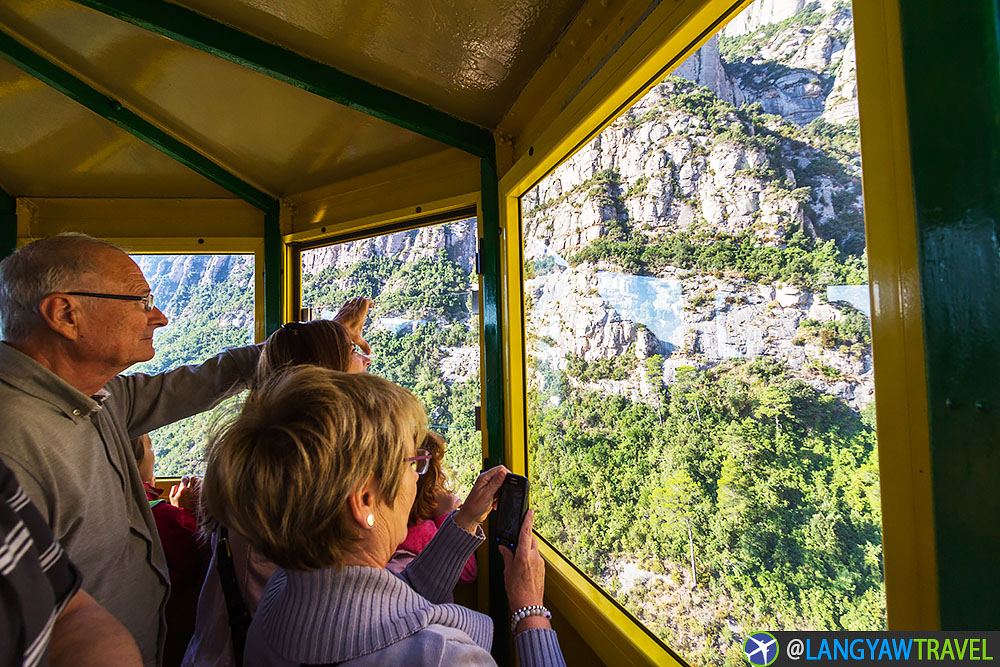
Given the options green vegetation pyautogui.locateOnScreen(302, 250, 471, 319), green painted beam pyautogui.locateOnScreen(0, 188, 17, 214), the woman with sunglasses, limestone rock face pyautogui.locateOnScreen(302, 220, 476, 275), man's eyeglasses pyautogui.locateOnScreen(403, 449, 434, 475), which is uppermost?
green painted beam pyautogui.locateOnScreen(0, 188, 17, 214)

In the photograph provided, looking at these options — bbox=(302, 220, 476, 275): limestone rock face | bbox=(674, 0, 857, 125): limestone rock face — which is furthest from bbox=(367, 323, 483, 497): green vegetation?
bbox=(674, 0, 857, 125): limestone rock face

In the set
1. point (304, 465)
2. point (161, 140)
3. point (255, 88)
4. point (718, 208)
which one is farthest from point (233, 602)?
point (161, 140)

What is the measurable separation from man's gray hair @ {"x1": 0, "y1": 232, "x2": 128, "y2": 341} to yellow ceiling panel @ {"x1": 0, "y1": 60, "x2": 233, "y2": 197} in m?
1.54

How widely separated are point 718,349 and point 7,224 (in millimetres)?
3723

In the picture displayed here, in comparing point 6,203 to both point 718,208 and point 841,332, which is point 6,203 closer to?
point 718,208

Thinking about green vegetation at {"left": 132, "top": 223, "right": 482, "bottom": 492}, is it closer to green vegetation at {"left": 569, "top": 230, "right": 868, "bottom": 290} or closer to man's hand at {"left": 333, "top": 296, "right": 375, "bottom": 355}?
man's hand at {"left": 333, "top": 296, "right": 375, "bottom": 355}

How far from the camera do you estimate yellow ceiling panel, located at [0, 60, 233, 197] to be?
231cm

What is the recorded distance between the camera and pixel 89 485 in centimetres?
118

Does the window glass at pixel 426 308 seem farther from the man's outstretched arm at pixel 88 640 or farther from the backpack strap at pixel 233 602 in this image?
the man's outstretched arm at pixel 88 640

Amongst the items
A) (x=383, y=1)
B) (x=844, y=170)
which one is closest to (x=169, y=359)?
(x=383, y=1)

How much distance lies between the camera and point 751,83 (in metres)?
1.36

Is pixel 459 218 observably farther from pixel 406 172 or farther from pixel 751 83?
pixel 751 83

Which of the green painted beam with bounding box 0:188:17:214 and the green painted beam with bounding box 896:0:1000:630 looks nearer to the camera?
the green painted beam with bounding box 896:0:1000:630

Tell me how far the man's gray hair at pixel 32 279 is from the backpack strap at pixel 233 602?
2.33 feet
